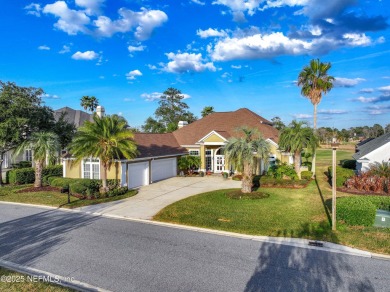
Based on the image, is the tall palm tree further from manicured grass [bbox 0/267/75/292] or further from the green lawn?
manicured grass [bbox 0/267/75/292]

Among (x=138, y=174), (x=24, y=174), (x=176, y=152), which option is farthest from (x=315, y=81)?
(x=24, y=174)

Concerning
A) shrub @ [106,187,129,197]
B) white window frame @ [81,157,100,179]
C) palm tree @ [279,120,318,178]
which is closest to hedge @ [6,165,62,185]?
white window frame @ [81,157,100,179]

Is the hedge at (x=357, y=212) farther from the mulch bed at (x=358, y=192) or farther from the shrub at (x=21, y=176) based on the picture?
the shrub at (x=21, y=176)

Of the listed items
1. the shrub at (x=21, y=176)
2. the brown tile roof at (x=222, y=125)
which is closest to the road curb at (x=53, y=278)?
the shrub at (x=21, y=176)

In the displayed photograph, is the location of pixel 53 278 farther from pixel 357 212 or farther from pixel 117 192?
pixel 117 192

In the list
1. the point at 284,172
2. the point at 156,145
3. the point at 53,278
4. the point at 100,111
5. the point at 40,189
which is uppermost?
the point at 100,111
